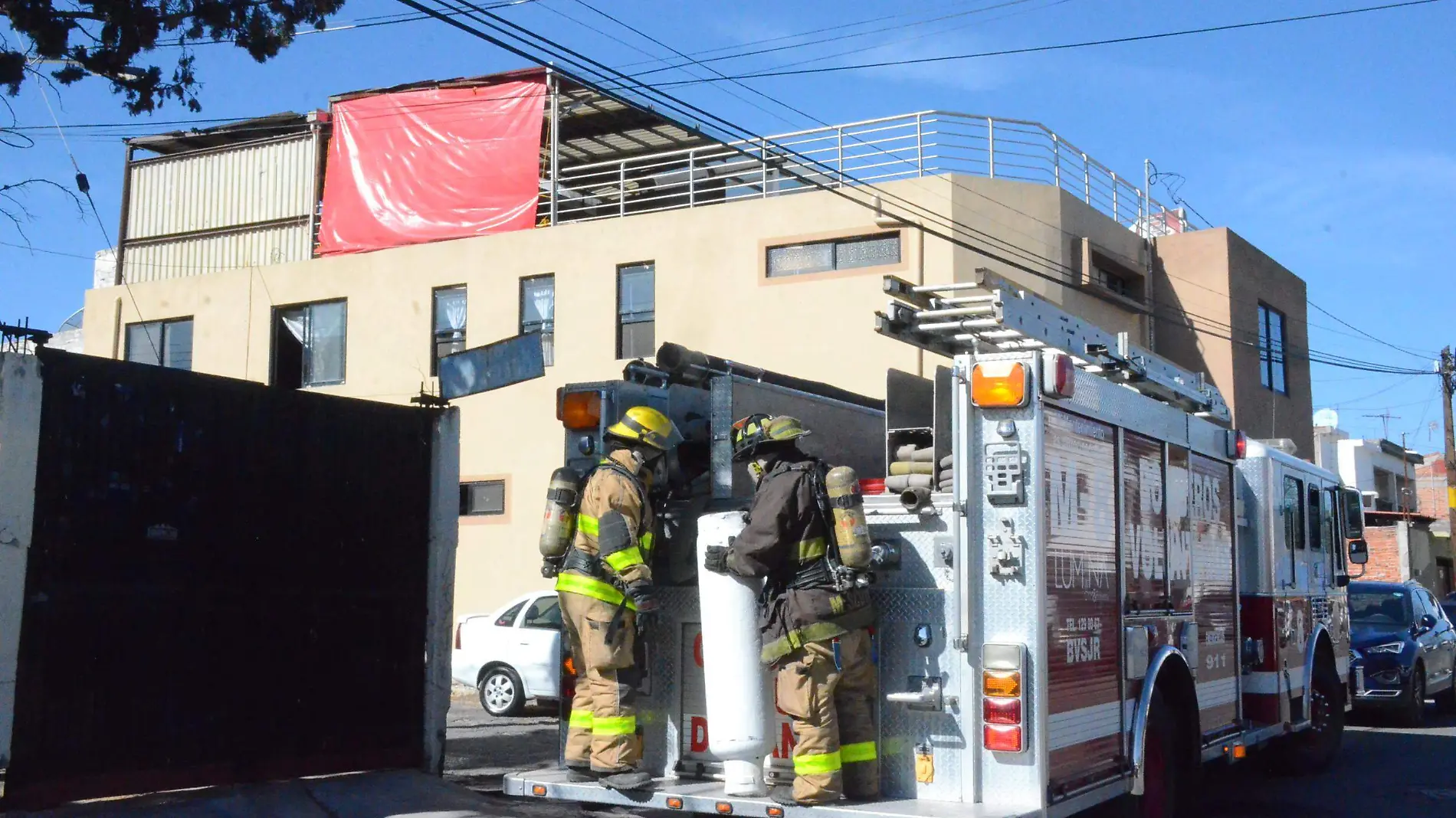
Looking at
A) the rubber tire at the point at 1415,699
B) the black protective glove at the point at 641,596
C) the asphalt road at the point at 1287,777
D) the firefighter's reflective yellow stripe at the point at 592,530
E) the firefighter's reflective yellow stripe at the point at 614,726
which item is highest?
the firefighter's reflective yellow stripe at the point at 592,530

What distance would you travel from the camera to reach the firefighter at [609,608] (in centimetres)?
627

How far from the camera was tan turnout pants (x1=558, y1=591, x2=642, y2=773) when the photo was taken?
6270mm

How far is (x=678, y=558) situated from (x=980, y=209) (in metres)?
12.3

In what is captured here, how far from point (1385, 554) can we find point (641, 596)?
35162 millimetres

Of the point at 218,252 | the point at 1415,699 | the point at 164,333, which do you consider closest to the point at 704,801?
the point at 1415,699

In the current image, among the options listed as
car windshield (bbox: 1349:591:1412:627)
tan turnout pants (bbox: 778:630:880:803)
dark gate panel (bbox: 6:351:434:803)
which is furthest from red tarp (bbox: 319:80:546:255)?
tan turnout pants (bbox: 778:630:880:803)

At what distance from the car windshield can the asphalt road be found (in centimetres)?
129

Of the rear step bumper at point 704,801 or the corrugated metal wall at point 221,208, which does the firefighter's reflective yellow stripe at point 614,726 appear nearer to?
the rear step bumper at point 704,801

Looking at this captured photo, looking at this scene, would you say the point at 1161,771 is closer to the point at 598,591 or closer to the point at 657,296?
the point at 598,591

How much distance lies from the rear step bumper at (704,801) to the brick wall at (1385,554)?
33.6 metres

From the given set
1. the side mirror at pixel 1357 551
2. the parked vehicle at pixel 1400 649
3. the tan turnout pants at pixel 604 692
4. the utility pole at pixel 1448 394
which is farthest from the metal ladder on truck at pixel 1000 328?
the utility pole at pixel 1448 394

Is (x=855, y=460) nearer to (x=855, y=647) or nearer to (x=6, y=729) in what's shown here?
(x=855, y=647)

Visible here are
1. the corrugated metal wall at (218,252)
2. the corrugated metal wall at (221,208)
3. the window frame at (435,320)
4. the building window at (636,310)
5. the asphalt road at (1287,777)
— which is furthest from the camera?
the corrugated metal wall at (221,208)

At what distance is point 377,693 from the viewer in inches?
328
